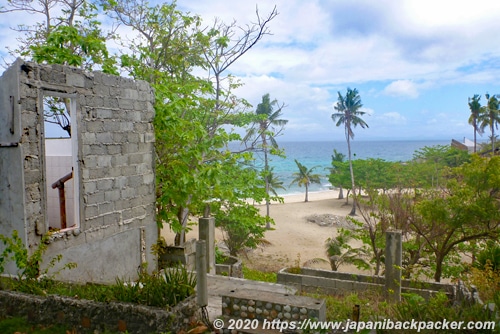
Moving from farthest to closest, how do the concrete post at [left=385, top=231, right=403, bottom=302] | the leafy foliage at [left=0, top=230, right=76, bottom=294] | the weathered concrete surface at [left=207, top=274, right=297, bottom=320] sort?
the concrete post at [left=385, top=231, right=403, bottom=302] → the weathered concrete surface at [left=207, top=274, right=297, bottom=320] → the leafy foliage at [left=0, top=230, right=76, bottom=294]

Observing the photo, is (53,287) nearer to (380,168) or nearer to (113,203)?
(113,203)

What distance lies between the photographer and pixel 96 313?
5.60 m

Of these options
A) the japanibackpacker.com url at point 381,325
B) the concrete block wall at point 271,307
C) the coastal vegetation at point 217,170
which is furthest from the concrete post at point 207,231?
the japanibackpacker.com url at point 381,325

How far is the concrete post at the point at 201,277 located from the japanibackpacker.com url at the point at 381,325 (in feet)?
2.94

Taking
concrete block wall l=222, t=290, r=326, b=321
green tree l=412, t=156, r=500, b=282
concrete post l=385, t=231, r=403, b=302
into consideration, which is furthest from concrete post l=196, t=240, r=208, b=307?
green tree l=412, t=156, r=500, b=282

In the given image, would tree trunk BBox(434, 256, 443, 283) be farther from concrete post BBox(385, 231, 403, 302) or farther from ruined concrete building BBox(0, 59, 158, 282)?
ruined concrete building BBox(0, 59, 158, 282)

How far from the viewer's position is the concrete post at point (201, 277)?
5719 mm

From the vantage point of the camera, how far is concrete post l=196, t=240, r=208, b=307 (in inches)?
225

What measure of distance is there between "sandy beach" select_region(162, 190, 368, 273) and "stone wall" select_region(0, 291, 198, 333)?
9.26m

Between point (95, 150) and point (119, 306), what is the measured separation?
3641 millimetres

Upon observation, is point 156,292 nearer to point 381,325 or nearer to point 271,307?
point 271,307

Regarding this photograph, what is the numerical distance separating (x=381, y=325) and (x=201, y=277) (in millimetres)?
2421

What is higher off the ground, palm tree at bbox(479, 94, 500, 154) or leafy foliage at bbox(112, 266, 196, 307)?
palm tree at bbox(479, 94, 500, 154)

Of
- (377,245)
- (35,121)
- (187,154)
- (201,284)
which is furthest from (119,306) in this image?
(377,245)
